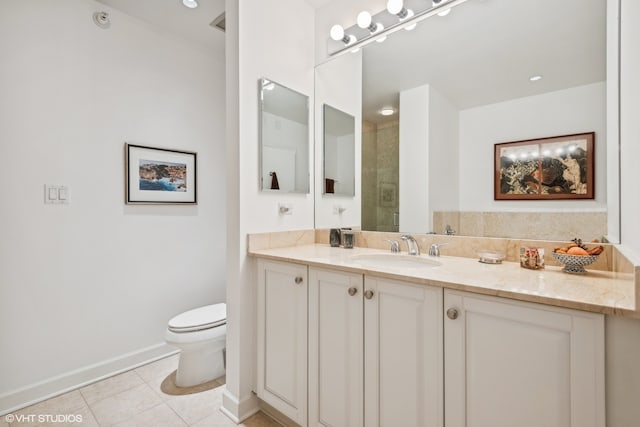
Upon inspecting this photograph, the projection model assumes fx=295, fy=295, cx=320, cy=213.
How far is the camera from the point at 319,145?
6.98 ft

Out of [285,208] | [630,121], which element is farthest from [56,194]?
[630,121]

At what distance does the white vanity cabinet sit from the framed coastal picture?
1548 mm

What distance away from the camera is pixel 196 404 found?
1.71 meters

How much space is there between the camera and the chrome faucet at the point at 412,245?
5.29 feet

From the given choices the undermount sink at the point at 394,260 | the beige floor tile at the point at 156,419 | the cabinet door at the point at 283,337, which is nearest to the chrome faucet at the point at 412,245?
the undermount sink at the point at 394,260

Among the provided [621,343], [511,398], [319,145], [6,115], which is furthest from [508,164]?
[6,115]

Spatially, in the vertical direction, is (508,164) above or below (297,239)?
above

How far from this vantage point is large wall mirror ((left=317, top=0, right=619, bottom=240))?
119 cm

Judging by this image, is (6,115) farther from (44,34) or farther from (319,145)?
(319,145)

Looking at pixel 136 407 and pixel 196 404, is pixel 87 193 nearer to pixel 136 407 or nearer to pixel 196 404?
pixel 136 407

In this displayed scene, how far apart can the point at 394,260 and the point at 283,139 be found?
1012mm

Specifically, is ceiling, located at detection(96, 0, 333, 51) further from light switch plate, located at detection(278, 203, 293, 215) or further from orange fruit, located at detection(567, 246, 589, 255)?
orange fruit, located at detection(567, 246, 589, 255)

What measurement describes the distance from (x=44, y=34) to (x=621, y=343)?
297cm

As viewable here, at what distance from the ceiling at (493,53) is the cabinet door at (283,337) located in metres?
1.15
